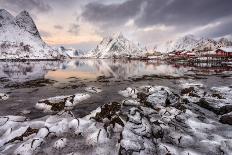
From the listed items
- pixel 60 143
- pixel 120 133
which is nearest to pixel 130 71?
pixel 120 133

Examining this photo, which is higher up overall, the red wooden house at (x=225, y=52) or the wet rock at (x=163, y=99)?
the red wooden house at (x=225, y=52)

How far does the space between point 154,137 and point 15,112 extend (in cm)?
1272

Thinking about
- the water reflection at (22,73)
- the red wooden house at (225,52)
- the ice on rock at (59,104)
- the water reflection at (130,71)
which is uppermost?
the red wooden house at (225,52)

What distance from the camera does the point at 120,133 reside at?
13.7m

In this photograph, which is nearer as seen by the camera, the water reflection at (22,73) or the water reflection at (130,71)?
the water reflection at (22,73)

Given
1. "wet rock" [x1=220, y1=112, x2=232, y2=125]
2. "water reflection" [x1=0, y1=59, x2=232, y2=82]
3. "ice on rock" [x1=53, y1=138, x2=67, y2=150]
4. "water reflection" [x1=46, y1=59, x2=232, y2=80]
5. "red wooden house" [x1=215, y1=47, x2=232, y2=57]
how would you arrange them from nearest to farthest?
"ice on rock" [x1=53, y1=138, x2=67, y2=150] → "wet rock" [x1=220, y1=112, x2=232, y2=125] → "water reflection" [x1=0, y1=59, x2=232, y2=82] → "water reflection" [x1=46, y1=59, x2=232, y2=80] → "red wooden house" [x1=215, y1=47, x2=232, y2=57]

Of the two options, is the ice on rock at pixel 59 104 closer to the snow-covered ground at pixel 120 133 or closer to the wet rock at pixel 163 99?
the snow-covered ground at pixel 120 133

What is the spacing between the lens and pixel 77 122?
15273 millimetres

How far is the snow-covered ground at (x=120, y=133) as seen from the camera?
12383 millimetres

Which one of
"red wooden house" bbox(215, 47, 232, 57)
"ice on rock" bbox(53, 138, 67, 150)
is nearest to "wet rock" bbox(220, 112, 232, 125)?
"ice on rock" bbox(53, 138, 67, 150)

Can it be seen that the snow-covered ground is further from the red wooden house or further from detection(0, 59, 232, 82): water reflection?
the red wooden house

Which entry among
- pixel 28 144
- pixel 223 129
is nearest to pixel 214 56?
pixel 223 129

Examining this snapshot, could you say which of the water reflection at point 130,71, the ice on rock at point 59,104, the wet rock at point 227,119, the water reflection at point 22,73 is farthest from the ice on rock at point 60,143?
the water reflection at point 22,73

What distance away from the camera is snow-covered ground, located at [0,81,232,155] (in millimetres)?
12383
